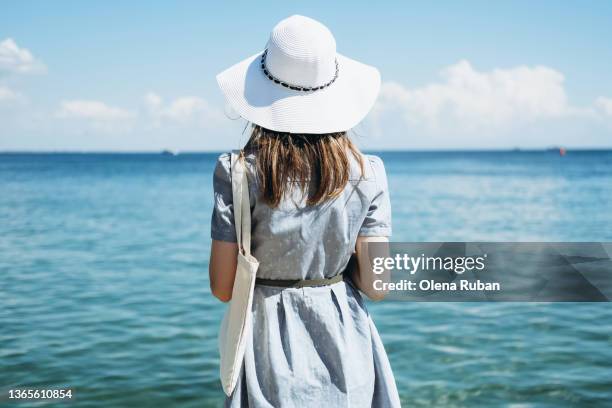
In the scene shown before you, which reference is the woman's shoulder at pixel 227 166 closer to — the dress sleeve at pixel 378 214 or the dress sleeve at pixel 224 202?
the dress sleeve at pixel 224 202

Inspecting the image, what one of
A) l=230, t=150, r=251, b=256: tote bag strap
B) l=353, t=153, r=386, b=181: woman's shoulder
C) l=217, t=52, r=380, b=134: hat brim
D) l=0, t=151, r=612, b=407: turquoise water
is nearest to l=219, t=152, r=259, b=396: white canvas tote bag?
l=230, t=150, r=251, b=256: tote bag strap

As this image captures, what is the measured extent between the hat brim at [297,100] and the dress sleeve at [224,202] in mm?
150

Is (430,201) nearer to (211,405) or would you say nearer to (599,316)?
(599,316)

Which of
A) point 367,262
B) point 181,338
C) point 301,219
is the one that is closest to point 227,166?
point 301,219

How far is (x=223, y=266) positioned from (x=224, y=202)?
18 centimetres

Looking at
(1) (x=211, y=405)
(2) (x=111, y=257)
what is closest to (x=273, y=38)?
(1) (x=211, y=405)

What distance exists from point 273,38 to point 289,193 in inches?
17.2

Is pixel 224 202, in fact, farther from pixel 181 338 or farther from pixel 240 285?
pixel 181 338

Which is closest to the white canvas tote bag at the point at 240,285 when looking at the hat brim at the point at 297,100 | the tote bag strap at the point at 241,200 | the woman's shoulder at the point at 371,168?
the tote bag strap at the point at 241,200

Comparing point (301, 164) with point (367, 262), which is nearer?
point (301, 164)

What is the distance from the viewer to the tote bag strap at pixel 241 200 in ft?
5.57

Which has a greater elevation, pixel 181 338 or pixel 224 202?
pixel 224 202

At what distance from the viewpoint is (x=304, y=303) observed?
5.93ft

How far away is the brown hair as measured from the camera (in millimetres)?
1692
